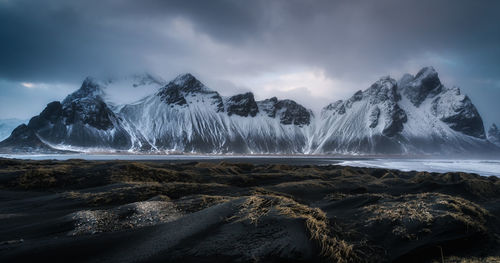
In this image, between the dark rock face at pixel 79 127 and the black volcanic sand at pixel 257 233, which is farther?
the dark rock face at pixel 79 127

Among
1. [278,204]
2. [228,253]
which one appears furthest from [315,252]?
[278,204]

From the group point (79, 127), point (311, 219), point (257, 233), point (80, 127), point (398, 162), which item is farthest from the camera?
point (80, 127)

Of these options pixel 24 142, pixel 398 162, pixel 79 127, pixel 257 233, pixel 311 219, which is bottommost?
pixel 398 162

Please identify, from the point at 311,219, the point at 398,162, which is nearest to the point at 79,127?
the point at 398,162

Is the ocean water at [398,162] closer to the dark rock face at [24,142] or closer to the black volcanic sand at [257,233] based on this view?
the dark rock face at [24,142]

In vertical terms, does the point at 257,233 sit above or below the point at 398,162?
above

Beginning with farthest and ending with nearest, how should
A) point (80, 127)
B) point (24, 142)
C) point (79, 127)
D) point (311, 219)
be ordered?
point (80, 127), point (79, 127), point (24, 142), point (311, 219)

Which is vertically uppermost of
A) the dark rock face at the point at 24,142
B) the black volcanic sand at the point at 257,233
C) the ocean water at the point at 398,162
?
the dark rock face at the point at 24,142

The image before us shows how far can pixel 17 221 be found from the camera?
26.4 ft

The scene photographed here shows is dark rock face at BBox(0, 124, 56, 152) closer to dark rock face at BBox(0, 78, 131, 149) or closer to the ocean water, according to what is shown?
dark rock face at BBox(0, 78, 131, 149)

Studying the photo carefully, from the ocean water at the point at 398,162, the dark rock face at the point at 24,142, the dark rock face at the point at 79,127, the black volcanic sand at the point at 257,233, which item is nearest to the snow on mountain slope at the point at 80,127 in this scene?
the dark rock face at the point at 79,127

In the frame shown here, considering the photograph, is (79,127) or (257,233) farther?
(79,127)

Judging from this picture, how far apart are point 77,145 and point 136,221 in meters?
192

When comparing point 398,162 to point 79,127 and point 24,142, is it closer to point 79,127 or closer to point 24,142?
point 79,127
